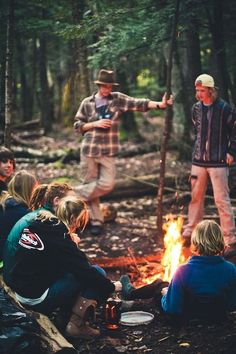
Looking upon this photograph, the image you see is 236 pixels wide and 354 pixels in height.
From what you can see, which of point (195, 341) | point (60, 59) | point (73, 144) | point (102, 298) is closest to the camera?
point (195, 341)

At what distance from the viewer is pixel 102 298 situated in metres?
5.33

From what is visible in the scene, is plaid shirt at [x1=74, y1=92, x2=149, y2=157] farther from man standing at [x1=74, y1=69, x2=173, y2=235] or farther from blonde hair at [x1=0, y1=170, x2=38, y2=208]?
blonde hair at [x1=0, y1=170, x2=38, y2=208]

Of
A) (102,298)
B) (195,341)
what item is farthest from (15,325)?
(195,341)

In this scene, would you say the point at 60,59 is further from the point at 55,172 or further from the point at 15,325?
the point at 15,325

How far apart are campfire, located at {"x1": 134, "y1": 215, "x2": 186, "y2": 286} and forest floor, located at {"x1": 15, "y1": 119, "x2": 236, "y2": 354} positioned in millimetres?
89

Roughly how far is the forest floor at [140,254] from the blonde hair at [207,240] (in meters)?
0.80

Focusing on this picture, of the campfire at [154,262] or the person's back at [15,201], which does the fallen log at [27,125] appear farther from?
the person's back at [15,201]

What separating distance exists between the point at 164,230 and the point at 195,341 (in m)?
3.84

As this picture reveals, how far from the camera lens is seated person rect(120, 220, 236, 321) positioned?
17.1 feet

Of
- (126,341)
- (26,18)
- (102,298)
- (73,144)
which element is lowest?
(126,341)

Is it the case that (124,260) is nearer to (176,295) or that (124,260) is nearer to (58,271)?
(176,295)

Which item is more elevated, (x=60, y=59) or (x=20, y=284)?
(x=60, y=59)

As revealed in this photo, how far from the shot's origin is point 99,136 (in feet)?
28.9

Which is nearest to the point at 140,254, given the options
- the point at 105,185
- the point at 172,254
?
the point at 172,254
